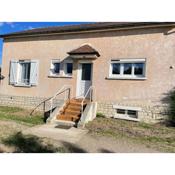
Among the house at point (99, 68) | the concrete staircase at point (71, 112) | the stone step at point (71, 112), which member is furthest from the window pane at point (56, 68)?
the stone step at point (71, 112)

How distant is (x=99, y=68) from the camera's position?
12.0 metres

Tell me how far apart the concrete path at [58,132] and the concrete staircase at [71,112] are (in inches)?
37.2

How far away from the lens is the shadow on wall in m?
10.4

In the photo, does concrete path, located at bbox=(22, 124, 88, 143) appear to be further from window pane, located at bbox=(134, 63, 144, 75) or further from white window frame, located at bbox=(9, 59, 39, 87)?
white window frame, located at bbox=(9, 59, 39, 87)

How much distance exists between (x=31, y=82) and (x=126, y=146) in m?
8.80

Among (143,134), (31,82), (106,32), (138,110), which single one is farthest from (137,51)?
(31,82)

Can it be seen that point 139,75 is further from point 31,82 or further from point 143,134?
point 31,82

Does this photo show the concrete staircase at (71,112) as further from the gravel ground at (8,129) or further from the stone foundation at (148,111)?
the gravel ground at (8,129)

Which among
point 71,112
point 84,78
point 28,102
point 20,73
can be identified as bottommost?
point 71,112

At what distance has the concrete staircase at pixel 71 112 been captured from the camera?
10228 mm

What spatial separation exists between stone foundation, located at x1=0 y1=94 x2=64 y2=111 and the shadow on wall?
6.05 meters

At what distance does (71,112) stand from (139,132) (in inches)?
145

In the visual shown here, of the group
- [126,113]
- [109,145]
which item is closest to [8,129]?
[109,145]

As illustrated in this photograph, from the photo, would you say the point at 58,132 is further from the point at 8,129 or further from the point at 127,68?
the point at 127,68
